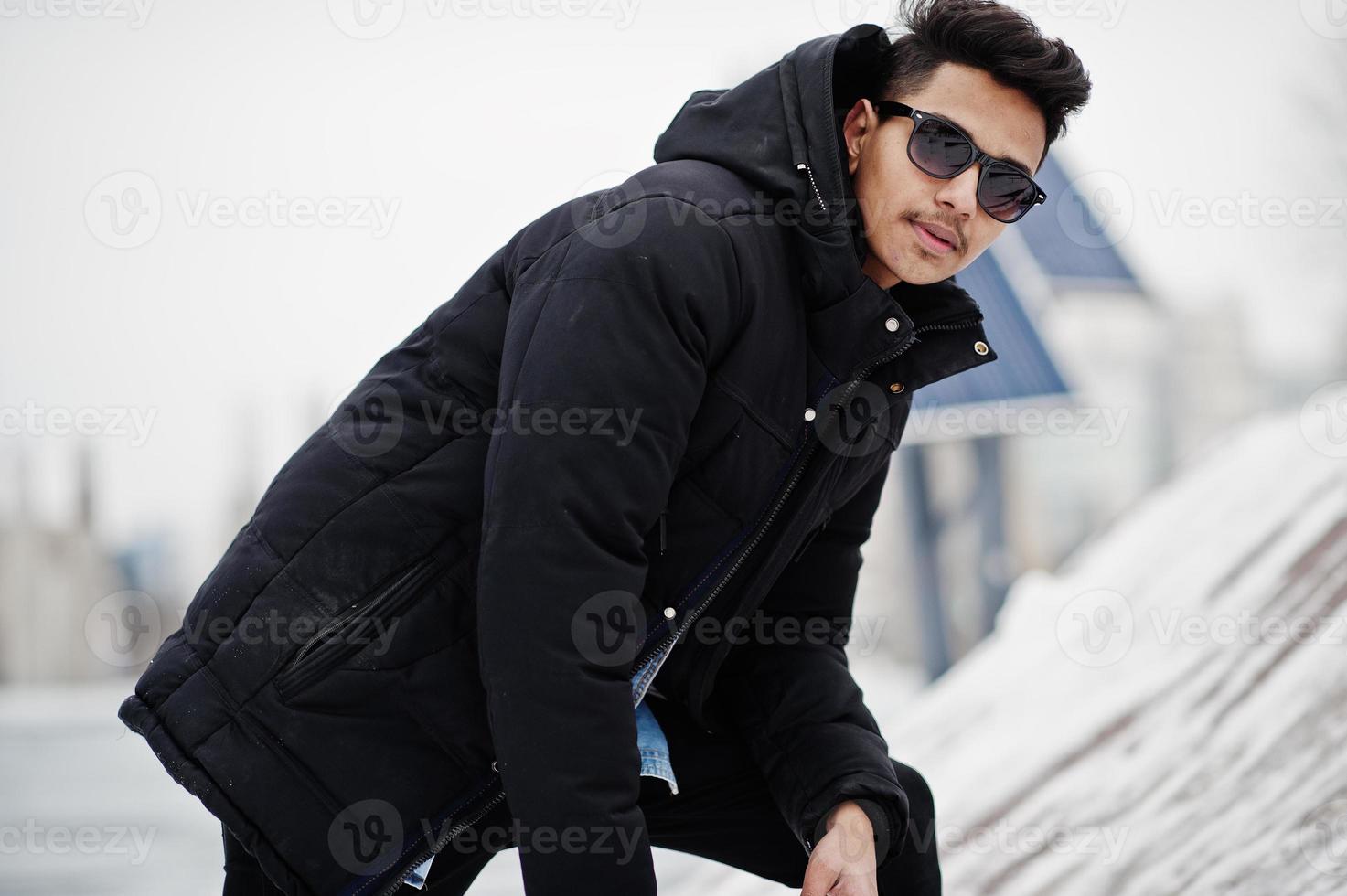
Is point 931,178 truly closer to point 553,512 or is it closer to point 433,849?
point 553,512

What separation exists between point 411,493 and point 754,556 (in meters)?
0.36

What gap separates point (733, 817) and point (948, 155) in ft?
2.55

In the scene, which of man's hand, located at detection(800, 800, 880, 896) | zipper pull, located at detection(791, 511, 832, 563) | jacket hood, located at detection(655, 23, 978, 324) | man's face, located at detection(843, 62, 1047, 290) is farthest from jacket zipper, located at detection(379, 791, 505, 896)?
man's face, located at detection(843, 62, 1047, 290)

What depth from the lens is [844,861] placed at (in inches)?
43.9

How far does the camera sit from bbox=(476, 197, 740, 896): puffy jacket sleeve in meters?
0.85

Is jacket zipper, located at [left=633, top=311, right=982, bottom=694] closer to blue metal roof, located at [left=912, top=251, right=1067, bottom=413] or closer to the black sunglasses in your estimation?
the black sunglasses

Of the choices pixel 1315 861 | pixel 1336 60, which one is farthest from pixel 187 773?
pixel 1336 60

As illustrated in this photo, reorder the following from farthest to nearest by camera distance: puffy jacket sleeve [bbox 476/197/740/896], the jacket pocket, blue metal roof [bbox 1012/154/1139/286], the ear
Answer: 1. blue metal roof [bbox 1012/154/1139/286]
2. the ear
3. the jacket pocket
4. puffy jacket sleeve [bbox 476/197/740/896]

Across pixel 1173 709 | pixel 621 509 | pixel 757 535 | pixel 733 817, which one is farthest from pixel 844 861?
pixel 1173 709

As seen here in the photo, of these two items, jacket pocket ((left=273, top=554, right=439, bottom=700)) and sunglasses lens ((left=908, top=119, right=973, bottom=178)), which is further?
sunglasses lens ((left=908, top=119, right=973, bottom=178))

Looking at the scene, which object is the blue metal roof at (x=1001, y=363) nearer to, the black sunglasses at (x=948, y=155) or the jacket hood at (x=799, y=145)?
the black sunglasses at (x=948, y=155)

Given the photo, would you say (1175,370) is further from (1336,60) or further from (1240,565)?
(1240,565)

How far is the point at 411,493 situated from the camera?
98cm

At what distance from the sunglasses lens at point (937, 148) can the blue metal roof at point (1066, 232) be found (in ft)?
11.9
